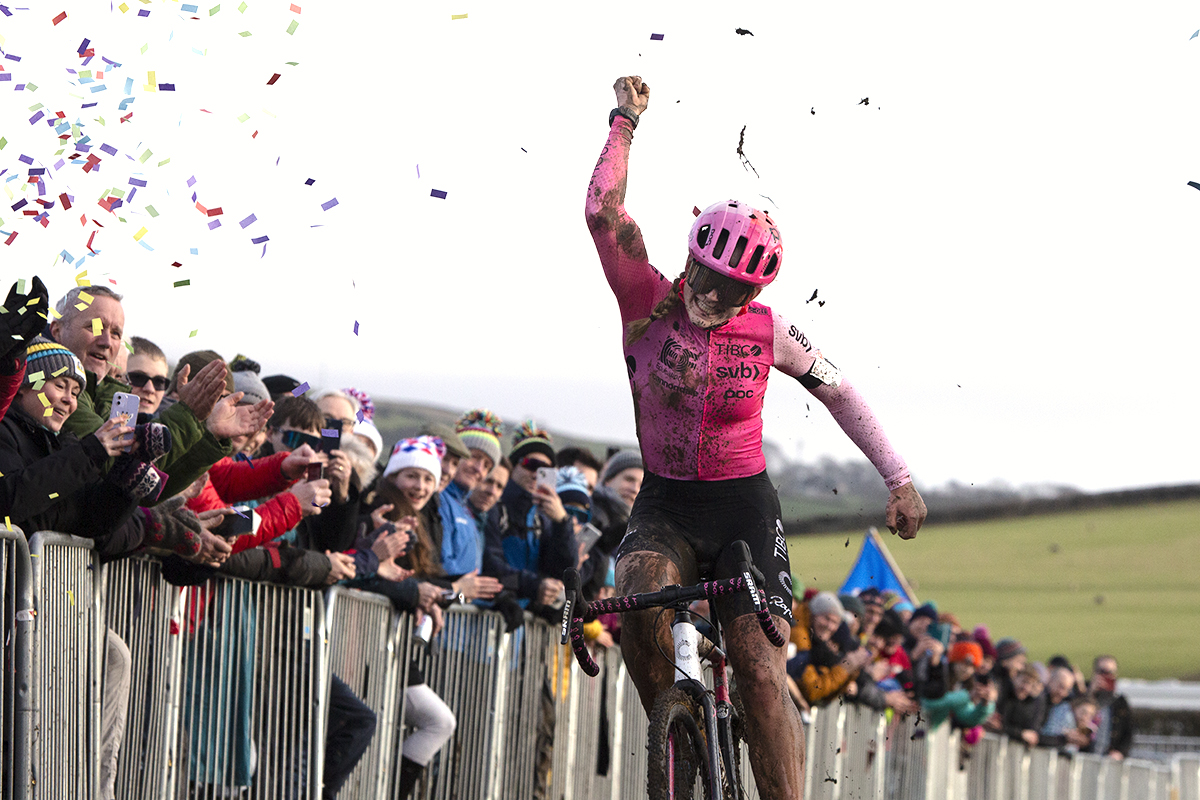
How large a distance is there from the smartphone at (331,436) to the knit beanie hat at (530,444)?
2336 mm

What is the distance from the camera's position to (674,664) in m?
6.22

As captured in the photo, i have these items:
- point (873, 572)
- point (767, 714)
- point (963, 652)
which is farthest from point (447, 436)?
point (873, 572)

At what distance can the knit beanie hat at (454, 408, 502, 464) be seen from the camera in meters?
10.7

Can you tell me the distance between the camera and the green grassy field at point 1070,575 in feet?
293

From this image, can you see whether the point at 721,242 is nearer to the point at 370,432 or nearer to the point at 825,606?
the point at 370,432

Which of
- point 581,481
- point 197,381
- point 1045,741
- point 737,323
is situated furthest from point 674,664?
point 1045,741

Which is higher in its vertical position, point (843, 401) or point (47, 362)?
point (843, 401)

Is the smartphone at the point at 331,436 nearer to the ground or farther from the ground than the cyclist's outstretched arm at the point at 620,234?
nearer to the ground

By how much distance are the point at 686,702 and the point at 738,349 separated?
1645 mm

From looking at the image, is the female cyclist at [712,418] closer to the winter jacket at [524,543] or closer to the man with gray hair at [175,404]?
the man with gray hair at [175,404]

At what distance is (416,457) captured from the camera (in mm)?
9203

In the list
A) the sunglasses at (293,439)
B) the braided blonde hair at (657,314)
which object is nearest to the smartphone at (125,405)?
the braided blonde hair at (657,314)

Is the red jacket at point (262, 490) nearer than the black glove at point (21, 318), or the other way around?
the black glove at point (21, 318)

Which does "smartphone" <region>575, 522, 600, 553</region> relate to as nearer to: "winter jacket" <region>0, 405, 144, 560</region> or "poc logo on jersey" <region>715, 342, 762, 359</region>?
"poc logo on jersey" <region>715, 342, 762, 359</region>
